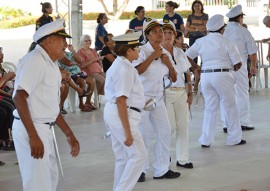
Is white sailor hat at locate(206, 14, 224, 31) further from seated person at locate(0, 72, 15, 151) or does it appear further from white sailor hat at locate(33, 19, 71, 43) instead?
white sailor hat at locate(33, 19, 71, 43)

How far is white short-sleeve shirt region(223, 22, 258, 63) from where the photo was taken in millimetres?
10977

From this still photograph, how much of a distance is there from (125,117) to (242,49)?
5.26 meters

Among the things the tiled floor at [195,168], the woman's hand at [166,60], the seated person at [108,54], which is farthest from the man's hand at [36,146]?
the seated person at [108,54]

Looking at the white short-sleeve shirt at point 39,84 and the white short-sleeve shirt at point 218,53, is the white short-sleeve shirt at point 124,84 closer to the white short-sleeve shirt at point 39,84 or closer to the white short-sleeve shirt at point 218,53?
the white short-sleeve shirt at point 39,84

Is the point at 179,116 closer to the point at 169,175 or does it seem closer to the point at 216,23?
the point at 169,175

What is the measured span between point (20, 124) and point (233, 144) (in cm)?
525

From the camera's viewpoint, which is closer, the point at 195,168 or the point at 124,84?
the point at 124,84

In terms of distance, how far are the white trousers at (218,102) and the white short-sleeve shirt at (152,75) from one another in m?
2.04

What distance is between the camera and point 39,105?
206 inches

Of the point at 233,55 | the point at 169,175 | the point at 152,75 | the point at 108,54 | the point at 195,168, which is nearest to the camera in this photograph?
the point at 152,75

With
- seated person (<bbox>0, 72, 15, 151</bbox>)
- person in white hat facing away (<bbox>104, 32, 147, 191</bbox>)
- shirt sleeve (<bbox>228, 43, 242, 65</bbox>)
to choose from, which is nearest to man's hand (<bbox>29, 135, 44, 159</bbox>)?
person in white hat facing away (<bbox>104, 32, 147, 191</bbox>)

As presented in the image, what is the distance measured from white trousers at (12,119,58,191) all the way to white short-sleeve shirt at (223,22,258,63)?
619cm

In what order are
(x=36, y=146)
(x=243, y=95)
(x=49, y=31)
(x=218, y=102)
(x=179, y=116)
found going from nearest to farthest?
(x=36, y=146), (x=49, y=31), (x=179, y=116), (x=218, y=102), (x=243, y=95)

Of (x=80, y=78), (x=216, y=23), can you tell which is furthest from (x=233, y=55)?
(x=80, y=78)
